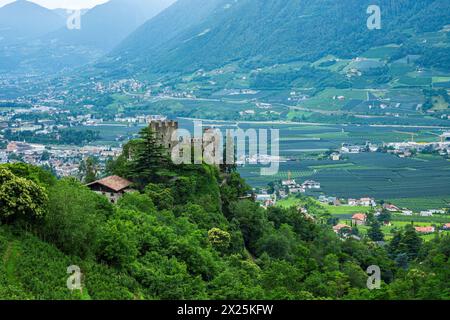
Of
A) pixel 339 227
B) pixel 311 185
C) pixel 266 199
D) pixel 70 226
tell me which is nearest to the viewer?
pixel 70 226

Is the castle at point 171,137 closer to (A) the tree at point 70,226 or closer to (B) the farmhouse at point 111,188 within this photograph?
(B) the farmhouse at point 111,188

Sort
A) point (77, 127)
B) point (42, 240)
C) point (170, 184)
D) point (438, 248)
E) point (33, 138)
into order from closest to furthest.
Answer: point (42, 240), point (170, 184), point (438, 248), point (33, 138), point (77, 127)

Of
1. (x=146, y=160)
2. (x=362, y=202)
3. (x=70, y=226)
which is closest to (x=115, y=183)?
(x=146, y=160)

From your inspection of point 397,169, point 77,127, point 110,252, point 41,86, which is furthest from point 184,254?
point 41,86

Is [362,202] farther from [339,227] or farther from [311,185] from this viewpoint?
[339,227]

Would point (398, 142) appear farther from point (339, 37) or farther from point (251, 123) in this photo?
point (339, 37)
